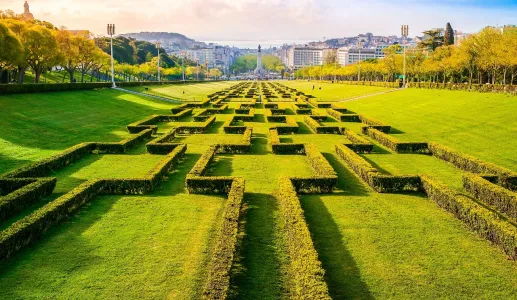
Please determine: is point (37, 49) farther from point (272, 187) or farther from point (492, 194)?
point (492, 194)

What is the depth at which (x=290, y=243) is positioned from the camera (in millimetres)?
9258

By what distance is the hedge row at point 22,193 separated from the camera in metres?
10.9

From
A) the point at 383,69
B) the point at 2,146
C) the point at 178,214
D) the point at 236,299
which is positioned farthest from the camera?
the point at 383,69

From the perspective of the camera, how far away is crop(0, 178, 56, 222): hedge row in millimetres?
10883

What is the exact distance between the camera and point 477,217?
10.1 metres

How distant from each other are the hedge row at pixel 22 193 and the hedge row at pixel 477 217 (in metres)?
11.6

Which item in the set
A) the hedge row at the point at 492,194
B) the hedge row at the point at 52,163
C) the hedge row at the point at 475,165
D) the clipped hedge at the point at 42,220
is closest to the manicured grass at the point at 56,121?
the hedge row at the point at 52,163

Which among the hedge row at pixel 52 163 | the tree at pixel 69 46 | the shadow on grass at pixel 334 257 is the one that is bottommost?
the shadow on grass at pixel 334 257

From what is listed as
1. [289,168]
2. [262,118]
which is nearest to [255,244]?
[289,168]

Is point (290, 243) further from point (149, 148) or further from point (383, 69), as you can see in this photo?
point (383, 69)

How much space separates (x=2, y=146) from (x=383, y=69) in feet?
234

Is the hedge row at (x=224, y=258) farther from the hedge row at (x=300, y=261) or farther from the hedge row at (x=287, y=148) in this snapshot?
the hedge row at (x=287, y=148)

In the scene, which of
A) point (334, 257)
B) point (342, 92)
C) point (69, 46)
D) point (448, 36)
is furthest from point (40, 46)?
point (448, 36)

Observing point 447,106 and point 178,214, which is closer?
point 178,214
